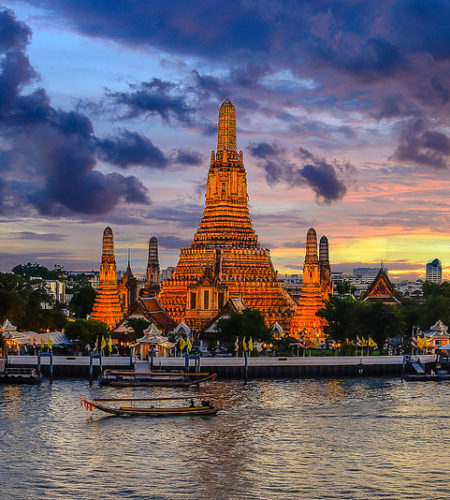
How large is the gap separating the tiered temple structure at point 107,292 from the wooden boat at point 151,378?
36.9 m

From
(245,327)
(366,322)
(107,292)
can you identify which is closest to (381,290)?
(107,292)

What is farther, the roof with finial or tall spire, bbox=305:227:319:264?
the roof with finial

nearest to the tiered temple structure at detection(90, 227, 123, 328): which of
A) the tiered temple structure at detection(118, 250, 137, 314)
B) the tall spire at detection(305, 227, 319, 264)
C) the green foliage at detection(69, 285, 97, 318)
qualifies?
the tiered temple structure at detection(118, 250, 137, 314)

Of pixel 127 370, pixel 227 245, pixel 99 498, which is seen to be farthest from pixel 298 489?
pixel 227 245

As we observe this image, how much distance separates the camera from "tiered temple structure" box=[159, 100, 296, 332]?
116 metres

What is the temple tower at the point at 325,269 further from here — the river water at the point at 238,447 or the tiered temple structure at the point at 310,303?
the river water at the point at 238,447

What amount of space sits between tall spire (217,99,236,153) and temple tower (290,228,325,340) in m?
16.7

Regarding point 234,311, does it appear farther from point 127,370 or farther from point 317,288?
point 127,370

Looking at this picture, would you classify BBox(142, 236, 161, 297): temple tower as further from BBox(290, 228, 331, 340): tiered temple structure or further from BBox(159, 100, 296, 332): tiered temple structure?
BBox(290, 228, 331, 340): tiered temple structure

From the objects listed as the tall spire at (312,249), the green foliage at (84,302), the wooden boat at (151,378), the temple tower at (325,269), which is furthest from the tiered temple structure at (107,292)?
the wooden boat at (151,378)

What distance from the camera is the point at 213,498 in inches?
1777

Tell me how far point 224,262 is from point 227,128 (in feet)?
57.9

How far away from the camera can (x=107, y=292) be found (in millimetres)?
119688

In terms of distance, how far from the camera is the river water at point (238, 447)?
46875mm
